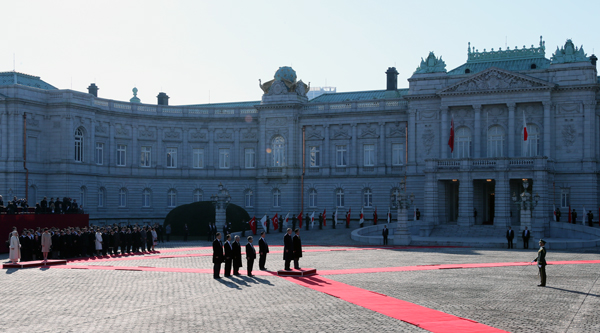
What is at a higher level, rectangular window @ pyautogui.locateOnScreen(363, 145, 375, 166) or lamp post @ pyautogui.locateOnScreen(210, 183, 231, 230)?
rectangular window @ pyautogui.locateOnScreen(363, 145, 375, 166)

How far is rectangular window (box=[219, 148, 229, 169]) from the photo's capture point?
79.6m

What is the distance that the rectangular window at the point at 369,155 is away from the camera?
75.1 m

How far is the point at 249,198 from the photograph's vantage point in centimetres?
7869

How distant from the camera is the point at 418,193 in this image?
7031cm

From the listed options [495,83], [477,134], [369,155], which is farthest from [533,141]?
[369,155]

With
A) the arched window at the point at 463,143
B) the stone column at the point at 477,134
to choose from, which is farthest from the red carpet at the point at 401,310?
the arched window at the point at 463,143

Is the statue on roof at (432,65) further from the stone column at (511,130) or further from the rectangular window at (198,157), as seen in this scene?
the rectangular window at (198,157)

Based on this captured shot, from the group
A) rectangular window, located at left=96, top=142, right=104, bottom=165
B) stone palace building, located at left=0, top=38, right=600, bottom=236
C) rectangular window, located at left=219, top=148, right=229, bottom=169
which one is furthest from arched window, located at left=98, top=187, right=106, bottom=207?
rectangular window, located at left=219, top=148, right=229, bottom=169

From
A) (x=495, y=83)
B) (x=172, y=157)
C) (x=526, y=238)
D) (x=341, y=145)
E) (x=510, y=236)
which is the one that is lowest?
Answer: (x=526, y=238)

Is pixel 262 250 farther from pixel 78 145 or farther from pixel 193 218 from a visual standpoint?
pixel 78 145

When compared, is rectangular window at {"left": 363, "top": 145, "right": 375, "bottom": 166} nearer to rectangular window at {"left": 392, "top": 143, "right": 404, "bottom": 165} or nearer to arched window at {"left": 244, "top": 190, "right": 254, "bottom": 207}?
rectangular window at {"left": 392, "top": 143, "right": 404, "bottom": 165}

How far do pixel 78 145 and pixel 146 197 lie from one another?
10599 millimetres

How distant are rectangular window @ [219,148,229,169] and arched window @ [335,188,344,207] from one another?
13.2 m

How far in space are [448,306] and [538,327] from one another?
3501mm
